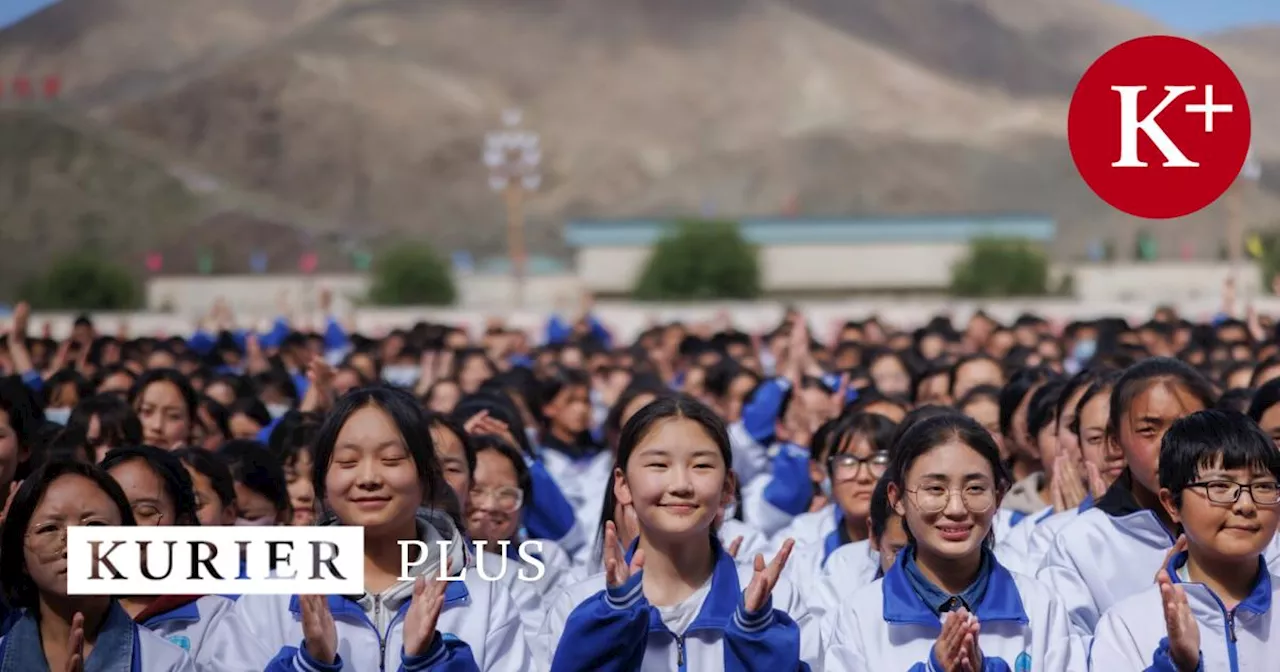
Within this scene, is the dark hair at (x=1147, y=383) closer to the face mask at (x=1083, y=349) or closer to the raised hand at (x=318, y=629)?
the raised hand at (x=318, y=629)

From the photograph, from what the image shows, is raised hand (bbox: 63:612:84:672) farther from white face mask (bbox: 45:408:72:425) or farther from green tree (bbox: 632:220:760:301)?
green tree (bbox: 632:220:760:301)

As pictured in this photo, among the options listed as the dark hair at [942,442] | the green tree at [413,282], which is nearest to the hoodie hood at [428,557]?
the dark hair at [942,442]

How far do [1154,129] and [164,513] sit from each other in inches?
145

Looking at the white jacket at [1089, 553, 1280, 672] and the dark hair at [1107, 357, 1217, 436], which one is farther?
the dark hair at [1107, 357, 1217, 436]

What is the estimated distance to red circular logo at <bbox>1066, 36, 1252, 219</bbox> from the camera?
19.5 feet

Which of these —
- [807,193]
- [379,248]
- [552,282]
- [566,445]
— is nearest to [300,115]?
[379,248]

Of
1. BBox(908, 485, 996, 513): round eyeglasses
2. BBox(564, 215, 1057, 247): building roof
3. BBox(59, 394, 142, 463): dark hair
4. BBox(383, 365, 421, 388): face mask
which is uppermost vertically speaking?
BBox(564, 215, 1057, 247): building roof

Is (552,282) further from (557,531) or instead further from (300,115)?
(300,115)

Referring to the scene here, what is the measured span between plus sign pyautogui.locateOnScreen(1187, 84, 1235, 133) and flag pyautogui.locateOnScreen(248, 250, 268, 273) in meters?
64.1

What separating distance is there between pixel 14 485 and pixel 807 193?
87.8m

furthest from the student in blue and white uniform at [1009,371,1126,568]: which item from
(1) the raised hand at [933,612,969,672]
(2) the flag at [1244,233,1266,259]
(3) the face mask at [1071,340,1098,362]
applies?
(2) the flag at [1244,233,1266,259]

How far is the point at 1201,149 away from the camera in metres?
6.13

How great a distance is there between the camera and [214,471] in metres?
5.00

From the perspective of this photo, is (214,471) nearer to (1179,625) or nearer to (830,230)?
(1179,625)
